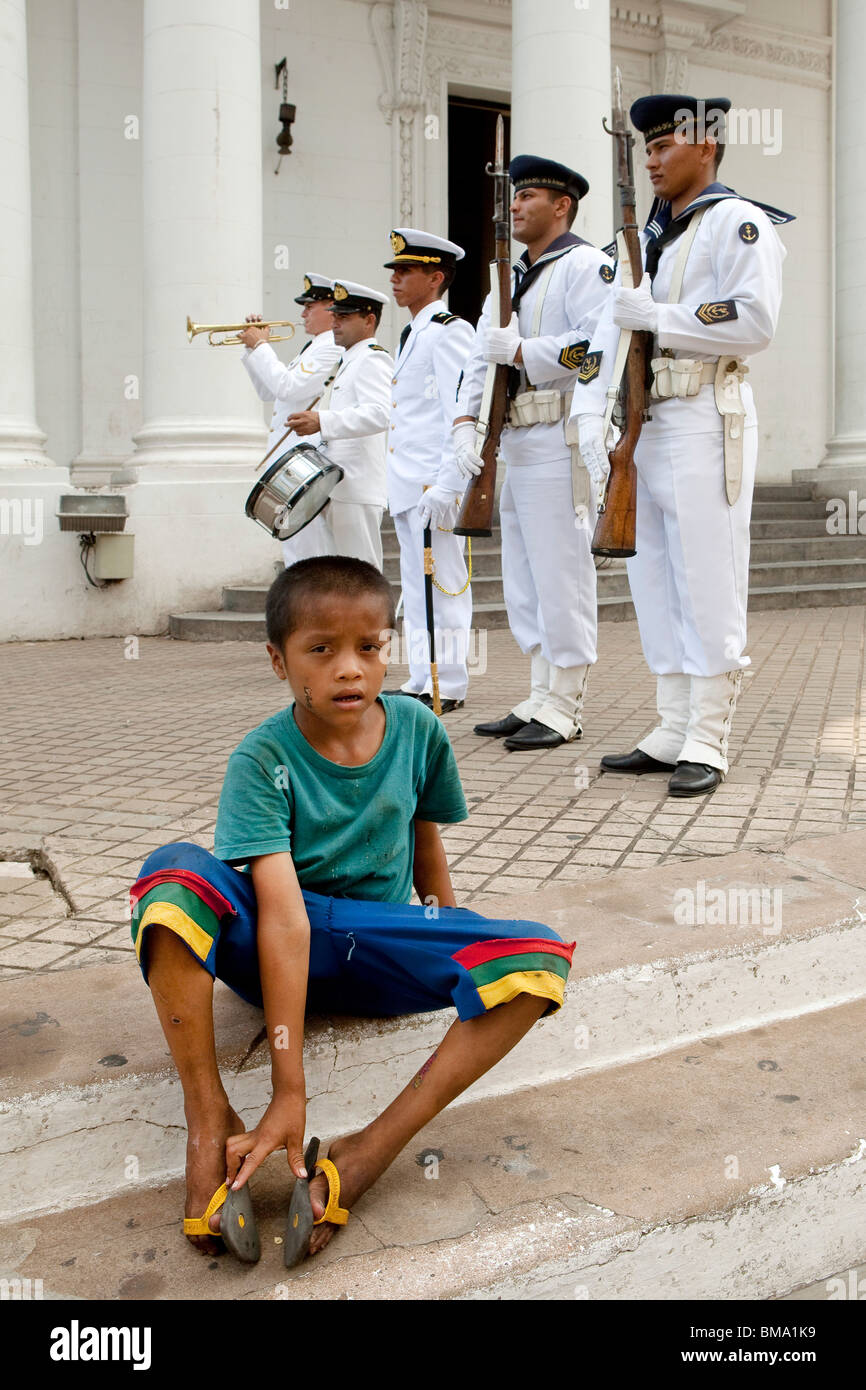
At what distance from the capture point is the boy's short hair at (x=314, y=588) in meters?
2.33

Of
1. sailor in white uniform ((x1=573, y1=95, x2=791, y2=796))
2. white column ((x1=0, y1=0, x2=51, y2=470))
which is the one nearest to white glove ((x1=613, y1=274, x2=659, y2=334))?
sailor in white uniform ((x1=573, y1=95, x2=791, y2=796))

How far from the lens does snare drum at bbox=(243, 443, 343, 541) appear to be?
6168 millimetres

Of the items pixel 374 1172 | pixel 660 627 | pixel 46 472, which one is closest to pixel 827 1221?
pixel 374 1172

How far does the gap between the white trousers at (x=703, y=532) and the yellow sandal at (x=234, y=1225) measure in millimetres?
2957

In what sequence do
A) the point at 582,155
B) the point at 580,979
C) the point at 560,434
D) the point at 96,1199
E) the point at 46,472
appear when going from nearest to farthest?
the point at 96,1199, the point at 580,979, the point at 560,434, the point at 46,472, the point at 582,155

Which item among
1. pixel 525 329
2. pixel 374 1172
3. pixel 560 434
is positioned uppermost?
pixel 525 329

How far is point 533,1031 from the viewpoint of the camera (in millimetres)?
2711

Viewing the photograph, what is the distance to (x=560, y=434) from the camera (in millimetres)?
5246

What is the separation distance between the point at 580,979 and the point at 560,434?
300cm

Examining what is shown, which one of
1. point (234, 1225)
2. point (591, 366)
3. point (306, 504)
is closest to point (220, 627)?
point (306, 504)

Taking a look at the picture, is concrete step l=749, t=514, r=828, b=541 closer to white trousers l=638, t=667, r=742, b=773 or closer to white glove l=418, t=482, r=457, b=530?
white glove l=418, t=482, r=457, b=530

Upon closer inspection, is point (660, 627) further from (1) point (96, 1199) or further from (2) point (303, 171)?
(2) point (303, 171)

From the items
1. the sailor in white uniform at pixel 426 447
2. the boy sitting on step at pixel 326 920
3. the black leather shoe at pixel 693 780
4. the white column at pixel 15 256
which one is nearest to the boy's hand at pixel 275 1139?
the boy sitting on step at pixel 326 920

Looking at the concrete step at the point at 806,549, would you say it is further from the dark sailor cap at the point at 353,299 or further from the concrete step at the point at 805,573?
the dark sailor cap at the point at 353,299
